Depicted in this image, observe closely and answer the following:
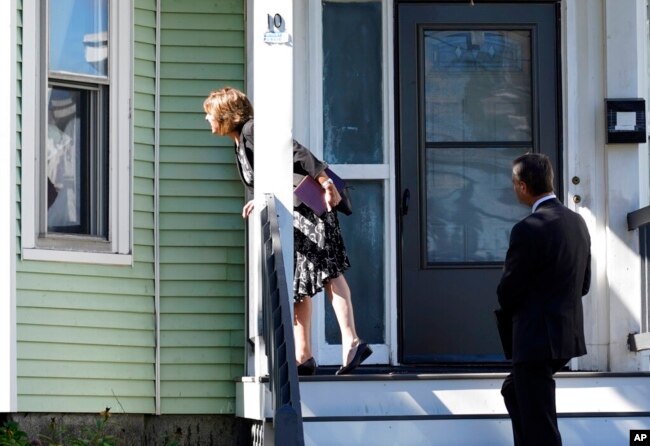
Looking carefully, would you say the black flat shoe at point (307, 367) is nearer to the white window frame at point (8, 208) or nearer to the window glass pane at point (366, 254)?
the window glass pane at point (366, 254)

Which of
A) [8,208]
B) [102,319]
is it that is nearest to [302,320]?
[102,319]

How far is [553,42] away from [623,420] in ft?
9.12

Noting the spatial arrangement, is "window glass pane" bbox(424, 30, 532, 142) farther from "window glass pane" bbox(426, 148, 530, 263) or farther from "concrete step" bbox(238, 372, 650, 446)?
"concrete step" bbox(238, 372, 650, 446)

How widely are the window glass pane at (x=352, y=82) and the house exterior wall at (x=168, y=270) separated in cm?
58

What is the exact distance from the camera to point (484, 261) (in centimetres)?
935

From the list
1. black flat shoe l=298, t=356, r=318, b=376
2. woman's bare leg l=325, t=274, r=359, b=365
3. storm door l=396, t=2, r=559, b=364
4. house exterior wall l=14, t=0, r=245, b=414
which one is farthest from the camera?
storm door l=396, t=2, r=559, b=364

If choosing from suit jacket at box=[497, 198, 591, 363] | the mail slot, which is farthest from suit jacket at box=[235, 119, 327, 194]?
the mail slot

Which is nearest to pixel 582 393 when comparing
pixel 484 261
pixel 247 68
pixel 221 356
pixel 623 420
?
pixel 623 420

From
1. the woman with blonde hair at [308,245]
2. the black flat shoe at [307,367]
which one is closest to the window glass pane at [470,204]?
the woman with blonde hair at [308,245]

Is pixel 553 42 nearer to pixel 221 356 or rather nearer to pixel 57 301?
pixel 221 356

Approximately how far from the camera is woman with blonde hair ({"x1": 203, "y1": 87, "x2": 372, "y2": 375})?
815cm

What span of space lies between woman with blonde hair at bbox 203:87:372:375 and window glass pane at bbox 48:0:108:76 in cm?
93

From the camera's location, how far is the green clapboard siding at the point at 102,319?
27.9 ft

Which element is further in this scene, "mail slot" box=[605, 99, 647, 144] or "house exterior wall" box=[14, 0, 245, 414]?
"mail slot" box=[605, 99, 647, 144]
